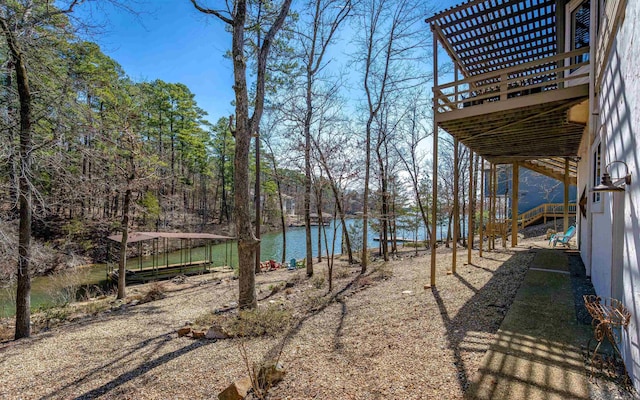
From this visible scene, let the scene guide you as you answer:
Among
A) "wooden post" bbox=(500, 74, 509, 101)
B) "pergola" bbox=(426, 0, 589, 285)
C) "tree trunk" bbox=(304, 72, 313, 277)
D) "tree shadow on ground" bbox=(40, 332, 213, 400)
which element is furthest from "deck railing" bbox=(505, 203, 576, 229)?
"tree shadow on ground" bbox=(40, 332, 213, 400)

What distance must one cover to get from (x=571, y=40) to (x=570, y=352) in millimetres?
6415

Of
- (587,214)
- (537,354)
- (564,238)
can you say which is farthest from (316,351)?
(564,238)

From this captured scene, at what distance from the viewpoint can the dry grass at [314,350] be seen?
9.05 ft

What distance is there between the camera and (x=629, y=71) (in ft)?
7.82

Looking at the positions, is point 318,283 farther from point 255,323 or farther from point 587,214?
point 587,214

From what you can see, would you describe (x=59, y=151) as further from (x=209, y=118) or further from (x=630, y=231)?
(x=209, y=118)

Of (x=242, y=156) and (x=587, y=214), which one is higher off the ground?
(x=242, y=156)

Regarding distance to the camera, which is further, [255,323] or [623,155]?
[255,323]

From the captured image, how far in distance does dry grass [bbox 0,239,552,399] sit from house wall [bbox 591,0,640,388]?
3.90ft

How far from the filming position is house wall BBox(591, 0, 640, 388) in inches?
85.5

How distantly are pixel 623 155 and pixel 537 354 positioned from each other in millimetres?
1900

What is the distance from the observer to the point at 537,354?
2727 millimetres

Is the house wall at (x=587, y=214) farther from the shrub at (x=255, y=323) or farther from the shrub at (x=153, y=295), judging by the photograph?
the shrub at (x=153, y=295)

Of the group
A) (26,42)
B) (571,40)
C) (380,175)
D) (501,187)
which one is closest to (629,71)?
(571,40)
